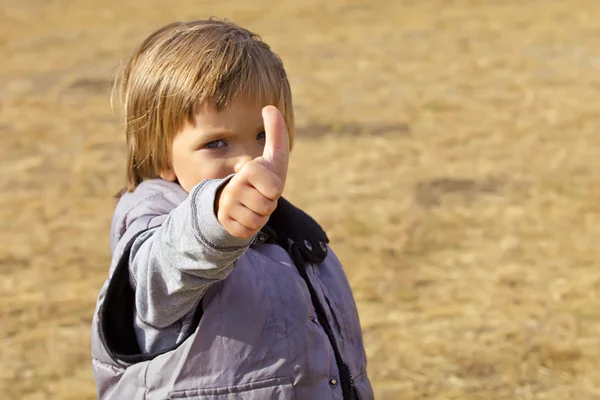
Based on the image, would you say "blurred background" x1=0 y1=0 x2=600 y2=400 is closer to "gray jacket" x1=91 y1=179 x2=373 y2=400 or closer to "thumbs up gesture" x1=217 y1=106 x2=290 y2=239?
"gray jacket" x1=91 y1=179 x2=373 y2=400

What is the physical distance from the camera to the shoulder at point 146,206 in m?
2.12

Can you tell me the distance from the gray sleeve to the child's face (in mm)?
213

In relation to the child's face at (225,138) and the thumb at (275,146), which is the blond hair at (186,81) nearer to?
the child's face at (225,138)

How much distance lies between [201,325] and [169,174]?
403 millimetres

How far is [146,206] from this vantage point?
217 centimetres

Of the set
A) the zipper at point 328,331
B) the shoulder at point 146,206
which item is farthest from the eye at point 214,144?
the zipper at point 328,331

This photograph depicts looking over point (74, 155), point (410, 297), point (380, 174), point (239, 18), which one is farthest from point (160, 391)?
point (239, 18)

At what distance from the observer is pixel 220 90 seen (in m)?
2.08

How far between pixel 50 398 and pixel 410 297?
5.43ft

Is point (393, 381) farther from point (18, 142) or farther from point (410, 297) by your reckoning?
point (18, 142)

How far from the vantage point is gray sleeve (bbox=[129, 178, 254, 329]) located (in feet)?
5.51

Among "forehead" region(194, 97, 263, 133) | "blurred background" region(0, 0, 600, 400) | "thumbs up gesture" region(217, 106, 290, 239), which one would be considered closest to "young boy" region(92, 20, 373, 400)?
"forehead" region(194, 97, 263, 133)

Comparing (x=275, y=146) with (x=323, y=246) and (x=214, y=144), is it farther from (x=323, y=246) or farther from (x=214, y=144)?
(x=323, y=246)

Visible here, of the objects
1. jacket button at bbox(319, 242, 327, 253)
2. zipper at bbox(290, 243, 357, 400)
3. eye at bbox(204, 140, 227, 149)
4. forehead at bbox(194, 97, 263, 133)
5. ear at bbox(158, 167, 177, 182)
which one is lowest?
zipper at bbox(290, 243, 357, 400)
